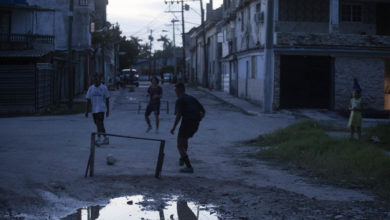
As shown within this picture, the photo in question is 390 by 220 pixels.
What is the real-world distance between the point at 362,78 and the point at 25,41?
18.5 m

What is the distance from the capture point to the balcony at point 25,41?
27.8 m

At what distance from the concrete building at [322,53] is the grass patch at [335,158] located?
444 inches

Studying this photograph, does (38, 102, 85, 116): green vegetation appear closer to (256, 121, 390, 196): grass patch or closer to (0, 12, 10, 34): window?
(0, 12, 10, 34): window

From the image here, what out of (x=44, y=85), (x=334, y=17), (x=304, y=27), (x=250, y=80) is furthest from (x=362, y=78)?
(x=44, y=85)

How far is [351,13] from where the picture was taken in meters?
28.5

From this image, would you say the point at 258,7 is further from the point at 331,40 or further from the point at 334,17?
the point at 331,40

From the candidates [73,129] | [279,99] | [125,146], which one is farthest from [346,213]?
[279,99]

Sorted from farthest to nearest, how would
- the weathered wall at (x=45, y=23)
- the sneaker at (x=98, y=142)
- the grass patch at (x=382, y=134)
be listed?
the weathered wall at (x=45, y=23)
the grass patch at (x=382, y=134)
the sneaker at (x=98, y=142)

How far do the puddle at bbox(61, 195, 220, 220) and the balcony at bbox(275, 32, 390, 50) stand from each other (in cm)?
1915

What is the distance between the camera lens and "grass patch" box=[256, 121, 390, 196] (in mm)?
8648

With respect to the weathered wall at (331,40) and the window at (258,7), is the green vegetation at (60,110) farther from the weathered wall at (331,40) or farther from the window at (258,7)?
the window at (258,7)

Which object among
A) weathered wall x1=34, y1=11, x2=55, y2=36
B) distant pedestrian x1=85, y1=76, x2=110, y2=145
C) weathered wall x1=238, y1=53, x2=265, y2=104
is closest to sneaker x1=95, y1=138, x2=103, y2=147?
distant pedestrian x1=85, y1=76, x2=110, y2=145

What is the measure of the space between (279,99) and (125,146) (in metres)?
14.2

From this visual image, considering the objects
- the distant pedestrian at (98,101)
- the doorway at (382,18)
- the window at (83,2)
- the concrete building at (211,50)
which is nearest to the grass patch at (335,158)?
the distant pedestrian at (98,101)
